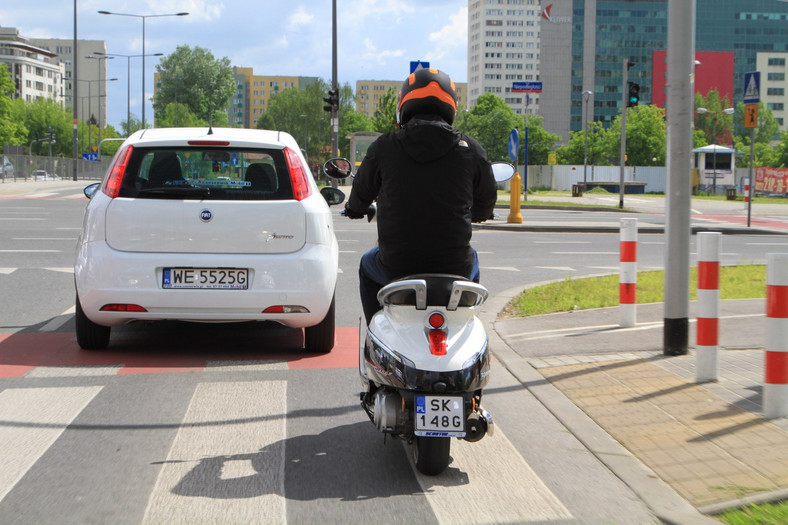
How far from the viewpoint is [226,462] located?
4418 millimetres

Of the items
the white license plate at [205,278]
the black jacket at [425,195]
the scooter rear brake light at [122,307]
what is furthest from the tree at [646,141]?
the black jacket at [425,195]

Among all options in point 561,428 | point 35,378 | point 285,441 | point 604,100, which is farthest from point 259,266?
point 604,100

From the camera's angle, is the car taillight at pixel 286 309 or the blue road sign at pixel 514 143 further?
the blue road sign at pixel 514 143

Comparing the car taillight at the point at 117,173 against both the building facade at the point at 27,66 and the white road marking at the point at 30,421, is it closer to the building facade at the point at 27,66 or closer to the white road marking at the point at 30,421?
the white road marking at the point at 30,421

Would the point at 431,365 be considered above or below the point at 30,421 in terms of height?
above

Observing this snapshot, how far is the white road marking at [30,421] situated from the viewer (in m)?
4.35

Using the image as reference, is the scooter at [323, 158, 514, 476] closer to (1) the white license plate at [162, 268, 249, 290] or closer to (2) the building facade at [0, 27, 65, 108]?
(1) the white license plate at [162, 268, 249, 290]

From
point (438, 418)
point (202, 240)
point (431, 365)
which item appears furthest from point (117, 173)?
point (438, 418)

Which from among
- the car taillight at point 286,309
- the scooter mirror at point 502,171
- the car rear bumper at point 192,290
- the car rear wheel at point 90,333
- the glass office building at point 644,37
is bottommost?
the car rear wheel at point 90,333

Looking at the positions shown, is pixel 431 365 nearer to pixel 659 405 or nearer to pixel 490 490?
pixel 490 490

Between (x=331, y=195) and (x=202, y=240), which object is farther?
(x=331, y=195)

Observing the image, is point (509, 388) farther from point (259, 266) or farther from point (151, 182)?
point (151, 182)

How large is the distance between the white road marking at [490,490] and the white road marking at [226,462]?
68 centimetres

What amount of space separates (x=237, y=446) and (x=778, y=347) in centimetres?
294
